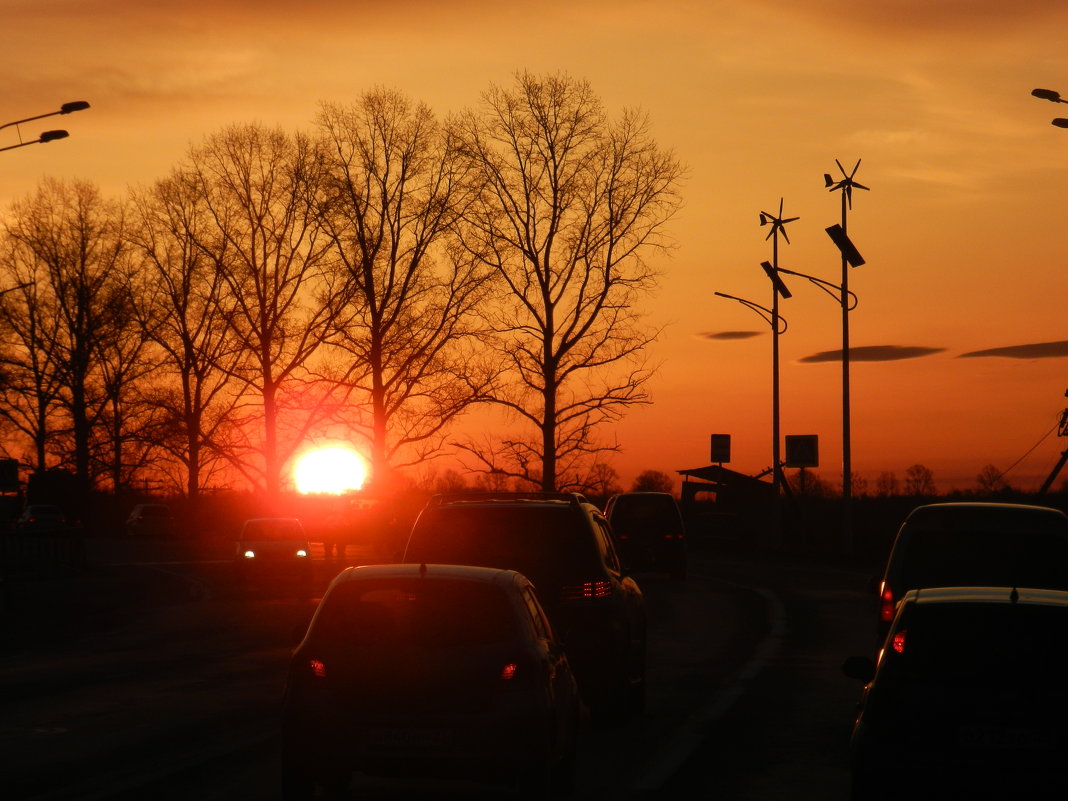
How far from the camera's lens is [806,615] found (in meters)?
27.0

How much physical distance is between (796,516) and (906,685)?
5104cm

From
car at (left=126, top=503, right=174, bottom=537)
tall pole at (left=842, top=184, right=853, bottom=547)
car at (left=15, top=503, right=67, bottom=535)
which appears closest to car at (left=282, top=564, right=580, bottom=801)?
tall pole at (left=842, top=184, right=853, bottom=547)

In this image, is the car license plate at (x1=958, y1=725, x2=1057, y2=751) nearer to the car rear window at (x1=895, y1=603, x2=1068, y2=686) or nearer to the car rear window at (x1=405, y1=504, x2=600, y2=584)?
the car rear window at (x1=895, y1=603, x2=1068, y2=686)

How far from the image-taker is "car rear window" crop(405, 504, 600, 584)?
43.2ft

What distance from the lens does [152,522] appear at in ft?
246

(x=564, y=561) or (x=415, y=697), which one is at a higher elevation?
(x=564, y=561)

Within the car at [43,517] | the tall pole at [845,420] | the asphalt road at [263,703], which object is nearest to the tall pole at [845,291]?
the tall pole at [845,420]

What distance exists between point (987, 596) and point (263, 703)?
335 inches

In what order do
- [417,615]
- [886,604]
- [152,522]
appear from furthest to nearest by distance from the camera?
[152,522], [886,604], [417,615]

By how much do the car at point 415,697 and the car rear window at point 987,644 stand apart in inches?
90.3

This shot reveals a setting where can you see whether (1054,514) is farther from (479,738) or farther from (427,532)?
(479,738)

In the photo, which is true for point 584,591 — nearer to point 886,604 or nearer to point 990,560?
point 886,604

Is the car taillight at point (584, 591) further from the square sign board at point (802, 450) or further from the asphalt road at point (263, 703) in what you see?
the square sign board at point (802, 450)

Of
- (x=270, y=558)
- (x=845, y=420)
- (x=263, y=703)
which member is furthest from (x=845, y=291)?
(x=263, y=703)
